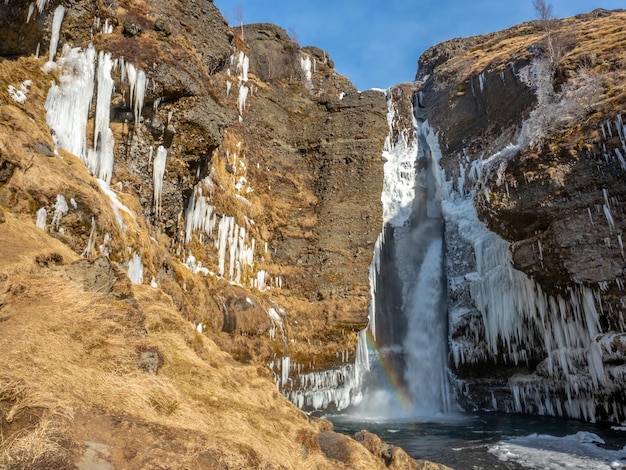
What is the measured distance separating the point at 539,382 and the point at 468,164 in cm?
1371

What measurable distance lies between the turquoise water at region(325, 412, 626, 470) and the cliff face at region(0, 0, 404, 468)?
14.4ft

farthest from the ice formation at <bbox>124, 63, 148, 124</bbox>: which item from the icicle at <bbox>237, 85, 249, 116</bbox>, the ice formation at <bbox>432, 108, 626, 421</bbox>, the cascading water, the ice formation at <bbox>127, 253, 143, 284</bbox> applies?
the ice formation at <bbox>432, 108, 626, 421</bbox>

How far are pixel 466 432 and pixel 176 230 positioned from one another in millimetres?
13505

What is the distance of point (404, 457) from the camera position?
7691 mm

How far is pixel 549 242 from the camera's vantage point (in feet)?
58.9

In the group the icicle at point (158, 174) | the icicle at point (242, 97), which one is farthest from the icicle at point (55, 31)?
the icicle at point (242, 97)

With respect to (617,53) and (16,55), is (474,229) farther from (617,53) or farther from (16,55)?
(16,55)

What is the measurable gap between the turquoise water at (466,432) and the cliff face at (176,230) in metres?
4.39

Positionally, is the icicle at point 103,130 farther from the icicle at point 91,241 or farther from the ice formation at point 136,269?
the icicle at point 91,241

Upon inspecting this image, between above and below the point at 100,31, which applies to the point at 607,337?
below

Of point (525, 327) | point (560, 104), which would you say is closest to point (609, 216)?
point (525, 327)

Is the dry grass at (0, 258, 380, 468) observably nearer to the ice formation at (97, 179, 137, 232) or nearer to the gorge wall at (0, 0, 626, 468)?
the gorge wall at (0, 0, 626, 468)

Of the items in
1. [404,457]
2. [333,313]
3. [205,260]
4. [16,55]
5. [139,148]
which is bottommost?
[404,457]

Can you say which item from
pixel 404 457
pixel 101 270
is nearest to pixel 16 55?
pixel 101 270
